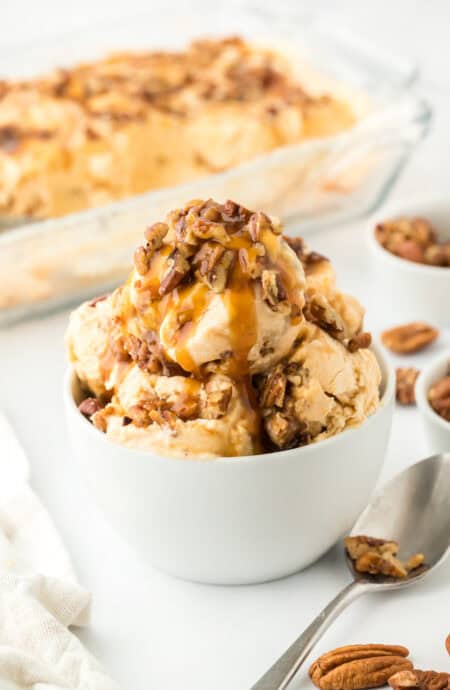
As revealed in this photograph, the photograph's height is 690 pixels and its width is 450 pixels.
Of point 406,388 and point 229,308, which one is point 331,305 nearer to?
point 229,308

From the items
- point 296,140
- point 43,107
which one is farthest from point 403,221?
point 43,107

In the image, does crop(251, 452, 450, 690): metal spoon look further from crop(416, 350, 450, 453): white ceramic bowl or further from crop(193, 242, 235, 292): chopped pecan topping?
crop(193, 242, 235, 292): chopped pecan topping

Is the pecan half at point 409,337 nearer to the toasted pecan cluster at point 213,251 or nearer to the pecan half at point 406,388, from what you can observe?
the pecan half at point 406,388

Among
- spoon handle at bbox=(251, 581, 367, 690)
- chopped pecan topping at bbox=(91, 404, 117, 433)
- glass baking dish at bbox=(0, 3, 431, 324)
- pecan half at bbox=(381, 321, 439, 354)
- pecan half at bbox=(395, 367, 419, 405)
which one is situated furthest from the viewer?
glass baking dish at bbox=(0, 3, 431, 324)

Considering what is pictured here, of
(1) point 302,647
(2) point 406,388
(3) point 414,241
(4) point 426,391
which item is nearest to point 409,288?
(3) point 414,241

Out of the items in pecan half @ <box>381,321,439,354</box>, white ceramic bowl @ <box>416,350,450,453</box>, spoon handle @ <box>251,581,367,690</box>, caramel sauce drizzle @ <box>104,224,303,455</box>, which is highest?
caramel sauce drizzle @ <box>104,224,303,455</box>

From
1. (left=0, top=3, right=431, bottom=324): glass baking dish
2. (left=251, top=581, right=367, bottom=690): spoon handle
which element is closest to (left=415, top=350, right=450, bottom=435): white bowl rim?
(left=251, top=581, right=367, bottom=690): spoon handle

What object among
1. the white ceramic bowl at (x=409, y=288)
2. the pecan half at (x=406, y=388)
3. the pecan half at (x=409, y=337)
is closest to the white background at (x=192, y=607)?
the pecan half at (x=406, y=388)
